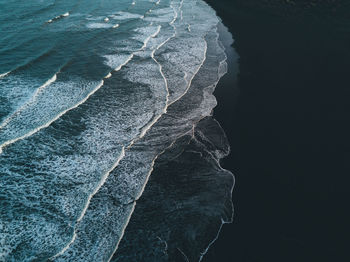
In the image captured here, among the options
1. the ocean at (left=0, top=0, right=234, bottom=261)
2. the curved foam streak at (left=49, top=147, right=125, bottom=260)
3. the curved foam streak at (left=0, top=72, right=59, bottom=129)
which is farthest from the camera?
the curved foam streak at (left=0, top=72, right=59, bottom=129)

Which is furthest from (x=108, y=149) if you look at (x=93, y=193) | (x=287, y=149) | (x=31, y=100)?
(x=287, y=149)

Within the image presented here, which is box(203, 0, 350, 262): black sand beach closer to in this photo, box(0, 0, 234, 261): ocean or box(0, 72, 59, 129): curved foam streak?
box(0, 0, 234, 261): ocean

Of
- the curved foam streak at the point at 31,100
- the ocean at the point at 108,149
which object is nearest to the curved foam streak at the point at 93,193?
the ocean at the point at 108,149

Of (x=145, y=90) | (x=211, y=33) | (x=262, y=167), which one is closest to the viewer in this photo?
(x=262, y=167)

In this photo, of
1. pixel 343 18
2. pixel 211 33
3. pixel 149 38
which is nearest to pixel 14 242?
pixel 149 38

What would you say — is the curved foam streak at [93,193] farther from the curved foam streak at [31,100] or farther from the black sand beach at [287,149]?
the curved foam streak at [31,100]

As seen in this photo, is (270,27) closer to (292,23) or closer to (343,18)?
(292,23)

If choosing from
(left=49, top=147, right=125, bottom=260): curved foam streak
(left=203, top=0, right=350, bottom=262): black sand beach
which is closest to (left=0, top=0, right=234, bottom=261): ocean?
(left=49, top=147, right=125, bottom=260): curved foam streak
